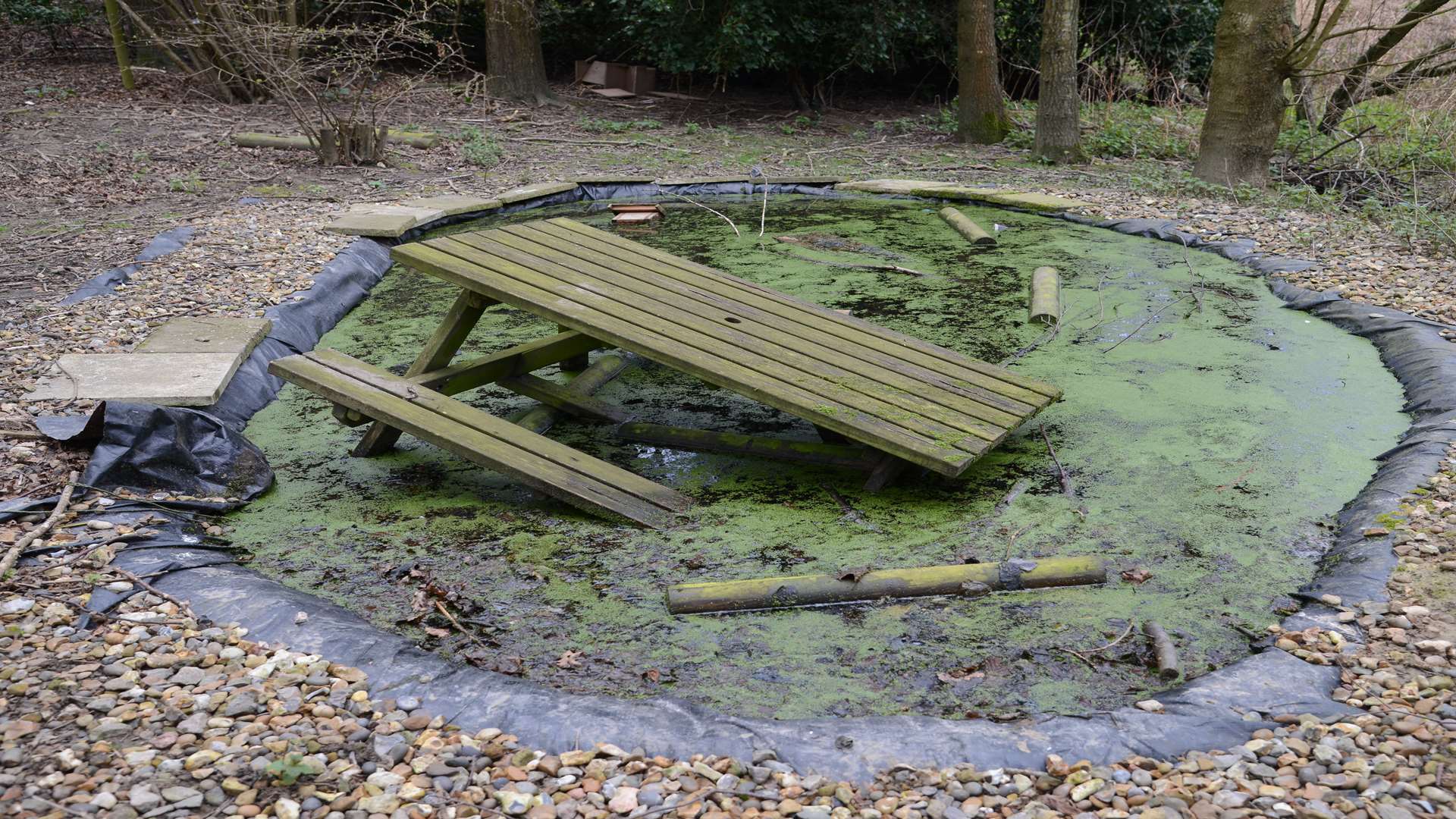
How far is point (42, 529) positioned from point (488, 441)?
3.98 ft

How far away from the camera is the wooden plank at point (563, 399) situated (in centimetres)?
428

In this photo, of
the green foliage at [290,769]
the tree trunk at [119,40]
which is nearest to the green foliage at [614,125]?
the tree trunk at [119,40]

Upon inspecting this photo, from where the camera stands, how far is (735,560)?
10.4 feet

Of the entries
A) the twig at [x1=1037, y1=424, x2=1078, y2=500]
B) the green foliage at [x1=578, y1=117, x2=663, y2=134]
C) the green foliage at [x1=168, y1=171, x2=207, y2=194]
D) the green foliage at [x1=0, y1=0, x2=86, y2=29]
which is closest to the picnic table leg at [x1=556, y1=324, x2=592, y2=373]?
the twig at [x1=1037, y1=424, x2=1078, y2=500]

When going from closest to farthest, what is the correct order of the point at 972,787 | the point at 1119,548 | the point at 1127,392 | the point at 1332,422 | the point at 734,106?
1. the point at 972,787
2. the point at 1119,548
3. the point at 1332,422
4. the point at 1127,392
5. the point at 734,106

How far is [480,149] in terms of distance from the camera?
364 inches

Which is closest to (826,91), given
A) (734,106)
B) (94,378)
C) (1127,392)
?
(734,106)

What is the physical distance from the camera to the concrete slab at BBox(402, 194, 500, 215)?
7.20 meters

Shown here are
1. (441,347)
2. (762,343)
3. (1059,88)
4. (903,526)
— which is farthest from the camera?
(1059,88)

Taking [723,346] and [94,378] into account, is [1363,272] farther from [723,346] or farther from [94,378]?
[94,378]

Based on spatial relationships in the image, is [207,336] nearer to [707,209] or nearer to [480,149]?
[707,209]

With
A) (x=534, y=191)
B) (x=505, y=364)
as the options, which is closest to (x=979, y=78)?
(x=534, y=191)

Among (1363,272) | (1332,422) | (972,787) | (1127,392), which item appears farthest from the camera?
(1363,272)

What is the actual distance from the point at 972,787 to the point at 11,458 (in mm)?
2928
